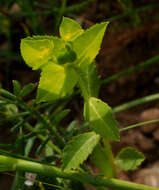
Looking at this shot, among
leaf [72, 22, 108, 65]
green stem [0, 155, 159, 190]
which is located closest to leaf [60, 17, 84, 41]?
leaf [72, 22, 108, 65]

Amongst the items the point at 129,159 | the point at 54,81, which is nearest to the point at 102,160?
the point at 129,159

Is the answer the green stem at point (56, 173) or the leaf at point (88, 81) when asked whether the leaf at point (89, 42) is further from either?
the green stem at point (56, 173)

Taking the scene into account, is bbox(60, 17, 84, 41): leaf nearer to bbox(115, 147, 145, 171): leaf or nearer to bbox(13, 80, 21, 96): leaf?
bbox(13, 80, 21, 96): leaf

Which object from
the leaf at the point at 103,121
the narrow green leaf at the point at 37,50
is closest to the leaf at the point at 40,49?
the narrow green leaf at the point at 37,50

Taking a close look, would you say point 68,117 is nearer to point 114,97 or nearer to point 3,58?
point 114,97

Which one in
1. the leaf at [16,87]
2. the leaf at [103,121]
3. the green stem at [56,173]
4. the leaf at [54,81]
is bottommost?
the green stem at [56,173]
